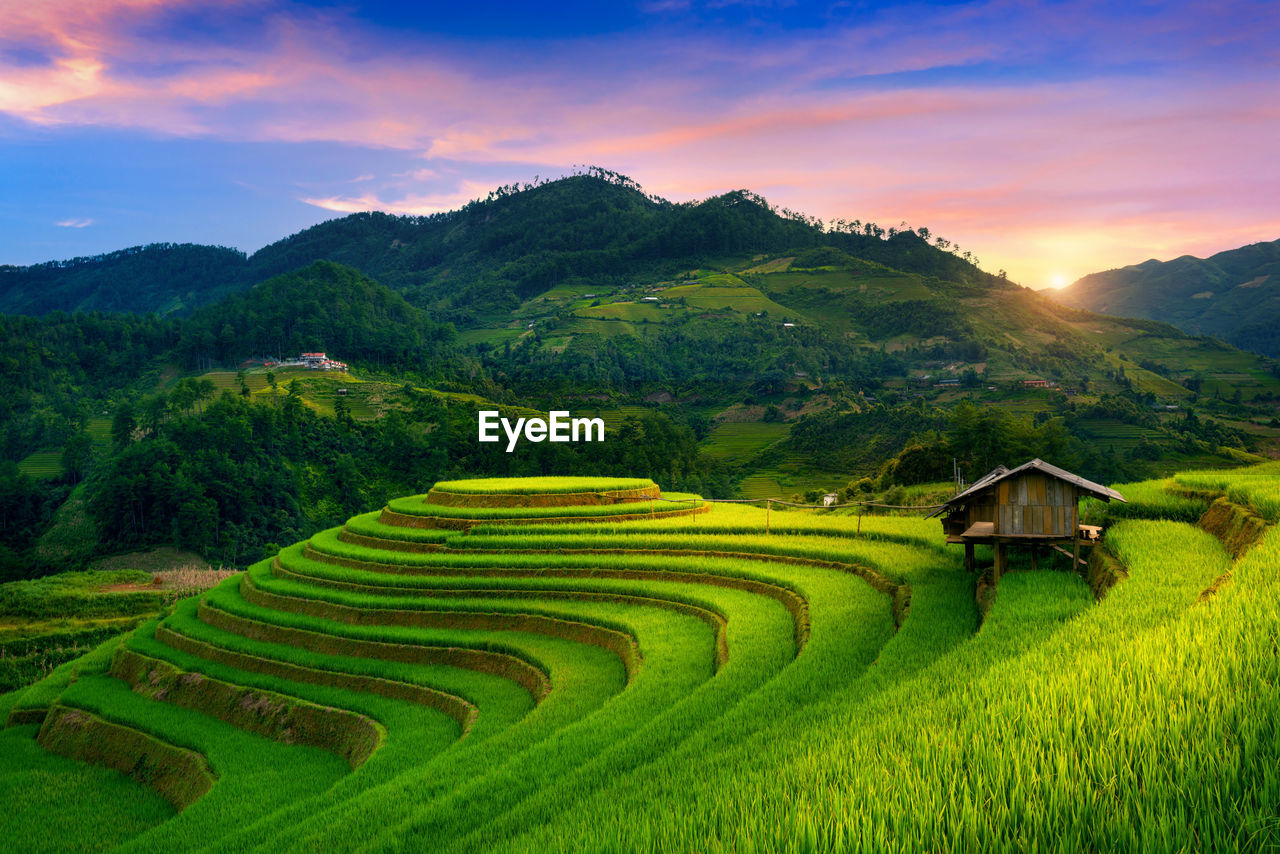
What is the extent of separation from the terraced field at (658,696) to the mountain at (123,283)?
171 metres

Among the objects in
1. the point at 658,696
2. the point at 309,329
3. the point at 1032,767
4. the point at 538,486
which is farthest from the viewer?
the point at 309,329

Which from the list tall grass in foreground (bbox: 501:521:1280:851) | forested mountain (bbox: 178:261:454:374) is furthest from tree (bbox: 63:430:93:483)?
tall grass in foreground (bbox: 501:521:1280:851)

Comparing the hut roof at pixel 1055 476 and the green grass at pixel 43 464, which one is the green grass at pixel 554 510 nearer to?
the hut roof at pixel 1055 476

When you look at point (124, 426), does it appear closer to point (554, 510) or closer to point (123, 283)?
point (554, 510)

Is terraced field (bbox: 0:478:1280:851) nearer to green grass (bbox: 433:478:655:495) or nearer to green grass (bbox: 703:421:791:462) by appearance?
green grass (bbox: 433:478:655:495)

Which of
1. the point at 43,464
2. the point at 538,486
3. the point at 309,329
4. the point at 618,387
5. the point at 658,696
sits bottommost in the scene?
the point at 43,464

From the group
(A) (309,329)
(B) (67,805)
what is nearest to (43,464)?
(A) (309,329)

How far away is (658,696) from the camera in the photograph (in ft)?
37.6

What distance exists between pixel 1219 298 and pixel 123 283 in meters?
238

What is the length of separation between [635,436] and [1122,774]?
243ft

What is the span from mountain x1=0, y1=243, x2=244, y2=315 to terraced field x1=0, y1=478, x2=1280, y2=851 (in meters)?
171

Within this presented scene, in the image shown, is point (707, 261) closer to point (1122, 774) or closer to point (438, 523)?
point (438, 523)

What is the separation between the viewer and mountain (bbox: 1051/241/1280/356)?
440 feet

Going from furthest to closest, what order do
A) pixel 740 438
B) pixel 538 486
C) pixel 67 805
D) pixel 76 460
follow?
pixel 740 438, pixel 76 460, pixel 538 486, pixel 67 805
